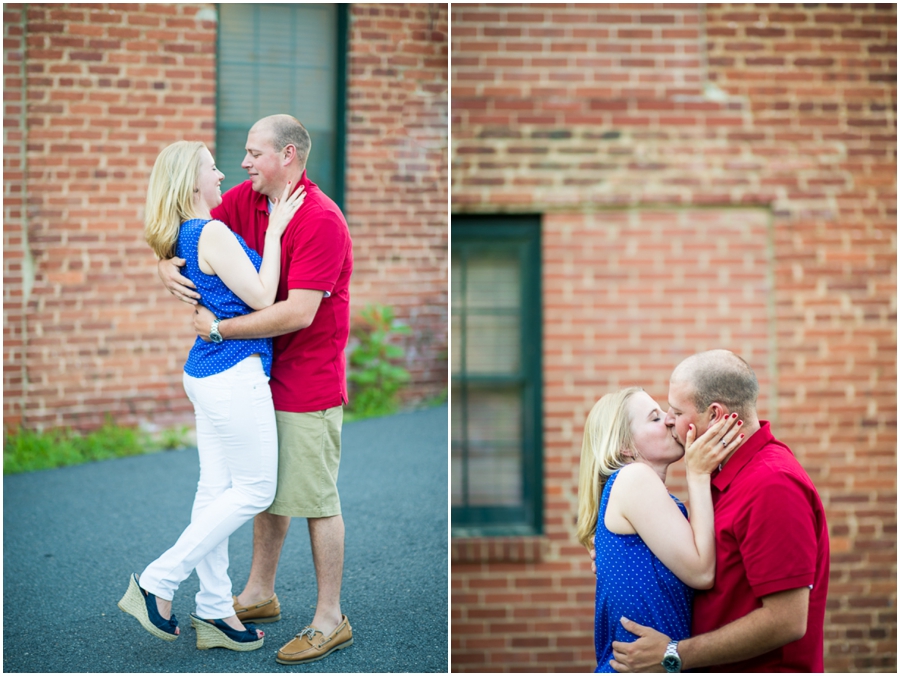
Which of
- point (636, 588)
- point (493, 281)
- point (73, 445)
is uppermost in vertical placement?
point (493, 281)

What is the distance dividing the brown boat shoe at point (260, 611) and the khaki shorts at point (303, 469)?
0.41 metres

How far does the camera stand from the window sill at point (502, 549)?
3.95m

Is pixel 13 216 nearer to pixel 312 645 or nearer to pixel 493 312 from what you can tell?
pixel 493 312

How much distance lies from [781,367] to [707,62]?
145 cm

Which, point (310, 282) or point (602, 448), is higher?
point (310, 282)

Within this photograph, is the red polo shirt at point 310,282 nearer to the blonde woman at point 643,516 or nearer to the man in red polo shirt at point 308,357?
the man in red polo shirt at point 308,357

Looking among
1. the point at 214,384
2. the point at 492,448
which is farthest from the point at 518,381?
the point at 214,384

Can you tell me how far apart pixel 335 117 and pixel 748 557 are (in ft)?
7.94

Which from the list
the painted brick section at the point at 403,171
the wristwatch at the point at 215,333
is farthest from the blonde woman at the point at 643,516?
the painted brick section at the point at 403,171

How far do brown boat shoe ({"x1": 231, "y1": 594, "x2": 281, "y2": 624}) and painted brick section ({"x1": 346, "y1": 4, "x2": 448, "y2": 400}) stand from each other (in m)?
1.14

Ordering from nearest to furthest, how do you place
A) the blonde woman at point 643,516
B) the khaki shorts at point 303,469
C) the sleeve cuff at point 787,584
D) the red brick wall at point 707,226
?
the sleeve cuff at point 787,584 < the blonde woman at point 643,516 < the khaki shorts at point 303,469 < the red brick wall at point 707,226

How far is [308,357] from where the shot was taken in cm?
274

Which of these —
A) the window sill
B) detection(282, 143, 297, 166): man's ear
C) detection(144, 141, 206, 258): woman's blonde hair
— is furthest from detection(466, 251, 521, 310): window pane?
detection(144, 141, 206, 258): woman's blonde hair

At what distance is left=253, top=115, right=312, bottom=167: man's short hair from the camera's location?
272 centimetres
